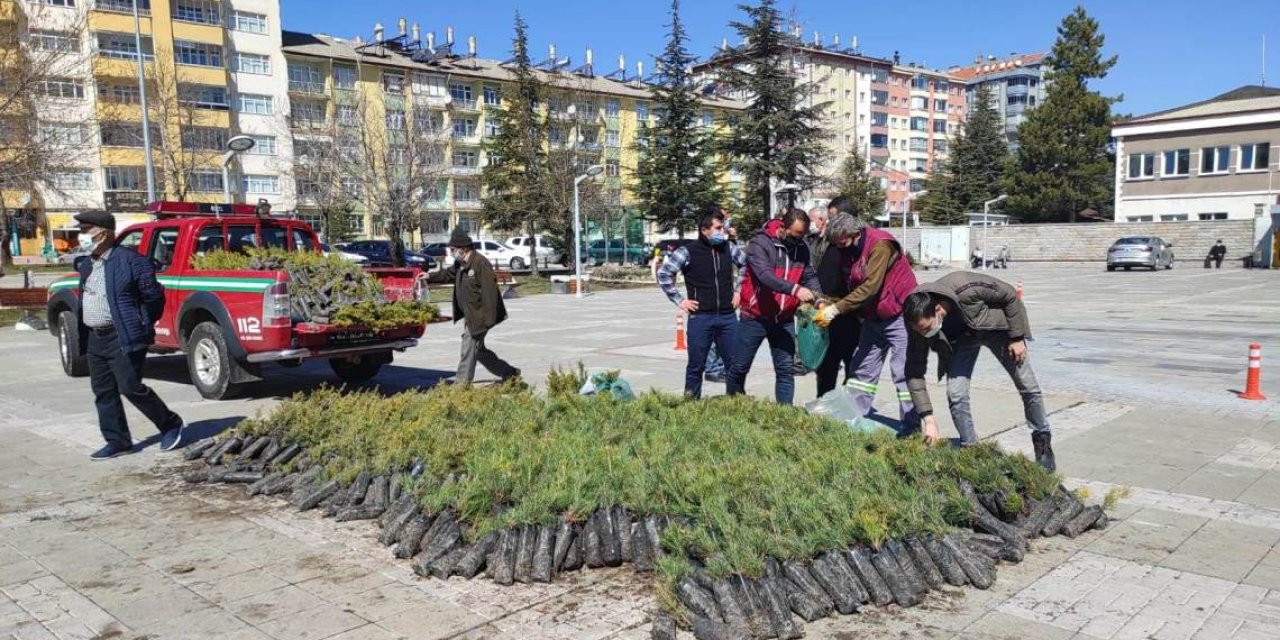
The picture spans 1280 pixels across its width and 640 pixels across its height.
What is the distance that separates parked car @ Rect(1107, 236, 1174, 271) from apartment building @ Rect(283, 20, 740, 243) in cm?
2217

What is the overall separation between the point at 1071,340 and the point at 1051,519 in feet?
35.0

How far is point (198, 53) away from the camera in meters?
57.1

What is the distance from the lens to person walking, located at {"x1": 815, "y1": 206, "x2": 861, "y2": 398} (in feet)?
22.3

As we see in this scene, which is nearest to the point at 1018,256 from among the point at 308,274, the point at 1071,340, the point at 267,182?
the point at 1071,340

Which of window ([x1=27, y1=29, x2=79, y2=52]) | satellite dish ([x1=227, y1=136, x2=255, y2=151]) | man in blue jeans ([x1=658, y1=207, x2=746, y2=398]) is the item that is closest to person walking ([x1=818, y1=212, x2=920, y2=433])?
man in blue jeans ([x1=658, y1=207, x2=746, y2=398])

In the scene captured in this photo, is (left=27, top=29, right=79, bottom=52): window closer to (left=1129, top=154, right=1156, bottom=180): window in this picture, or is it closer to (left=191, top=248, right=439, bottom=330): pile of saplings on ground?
(left=191, top=248, right=439, bottom=330): pile of saplings on ground

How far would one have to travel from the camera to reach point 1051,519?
4.82 metres

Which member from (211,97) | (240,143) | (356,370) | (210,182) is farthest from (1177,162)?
(211,97)

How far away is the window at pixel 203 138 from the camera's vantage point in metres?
40.7

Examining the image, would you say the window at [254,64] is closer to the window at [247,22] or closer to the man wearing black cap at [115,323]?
the window at [247,22]

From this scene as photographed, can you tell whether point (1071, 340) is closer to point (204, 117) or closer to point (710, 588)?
point (710, 588)

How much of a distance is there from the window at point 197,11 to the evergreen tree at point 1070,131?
56775 mm

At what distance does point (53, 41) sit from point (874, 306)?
2448 cm

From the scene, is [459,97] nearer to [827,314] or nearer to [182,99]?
[182,99]
